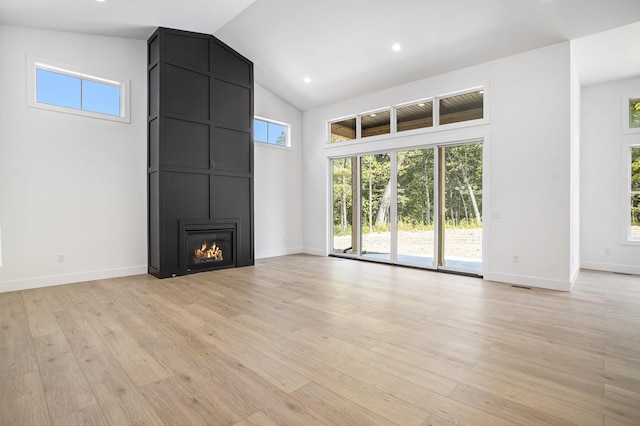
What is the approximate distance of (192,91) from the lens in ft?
17.8

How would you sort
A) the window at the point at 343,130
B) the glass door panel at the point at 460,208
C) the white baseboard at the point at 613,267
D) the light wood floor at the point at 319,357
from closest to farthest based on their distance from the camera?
the light wood floor at the point at 319,357
the glass door panel at the point at 460,208
the white baseboard at the point at 613,267
the window at the point at 343,130

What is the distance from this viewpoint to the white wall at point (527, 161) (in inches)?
172

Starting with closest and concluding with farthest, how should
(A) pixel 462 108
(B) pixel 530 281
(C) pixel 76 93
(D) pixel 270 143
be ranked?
(B) pixel 530 281 → (C) pixel 76 93 → (A) pixel 462 108 → (D) pixel 270 143

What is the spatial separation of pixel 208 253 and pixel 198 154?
176 centimetres

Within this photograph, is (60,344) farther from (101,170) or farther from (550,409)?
(550,409)

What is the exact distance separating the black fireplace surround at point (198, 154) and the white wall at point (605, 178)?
249 inches

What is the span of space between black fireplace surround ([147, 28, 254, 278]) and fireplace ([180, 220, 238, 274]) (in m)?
0.02

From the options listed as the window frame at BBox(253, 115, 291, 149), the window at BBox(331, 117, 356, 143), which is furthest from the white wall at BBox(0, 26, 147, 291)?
the window at BBox(331, 117, 356, 143)

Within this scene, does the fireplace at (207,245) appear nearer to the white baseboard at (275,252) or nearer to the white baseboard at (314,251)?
the white baseboard at (275,252)

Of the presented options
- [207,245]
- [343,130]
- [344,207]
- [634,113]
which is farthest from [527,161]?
[207,245]

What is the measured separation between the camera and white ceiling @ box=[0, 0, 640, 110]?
3.96 m

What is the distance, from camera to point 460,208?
17.7ft

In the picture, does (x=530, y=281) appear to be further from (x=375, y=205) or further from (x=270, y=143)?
(x=270, y=143)

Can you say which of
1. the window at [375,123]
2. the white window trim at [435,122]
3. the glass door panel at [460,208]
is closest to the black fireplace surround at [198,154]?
the white window trim at [435,122]
